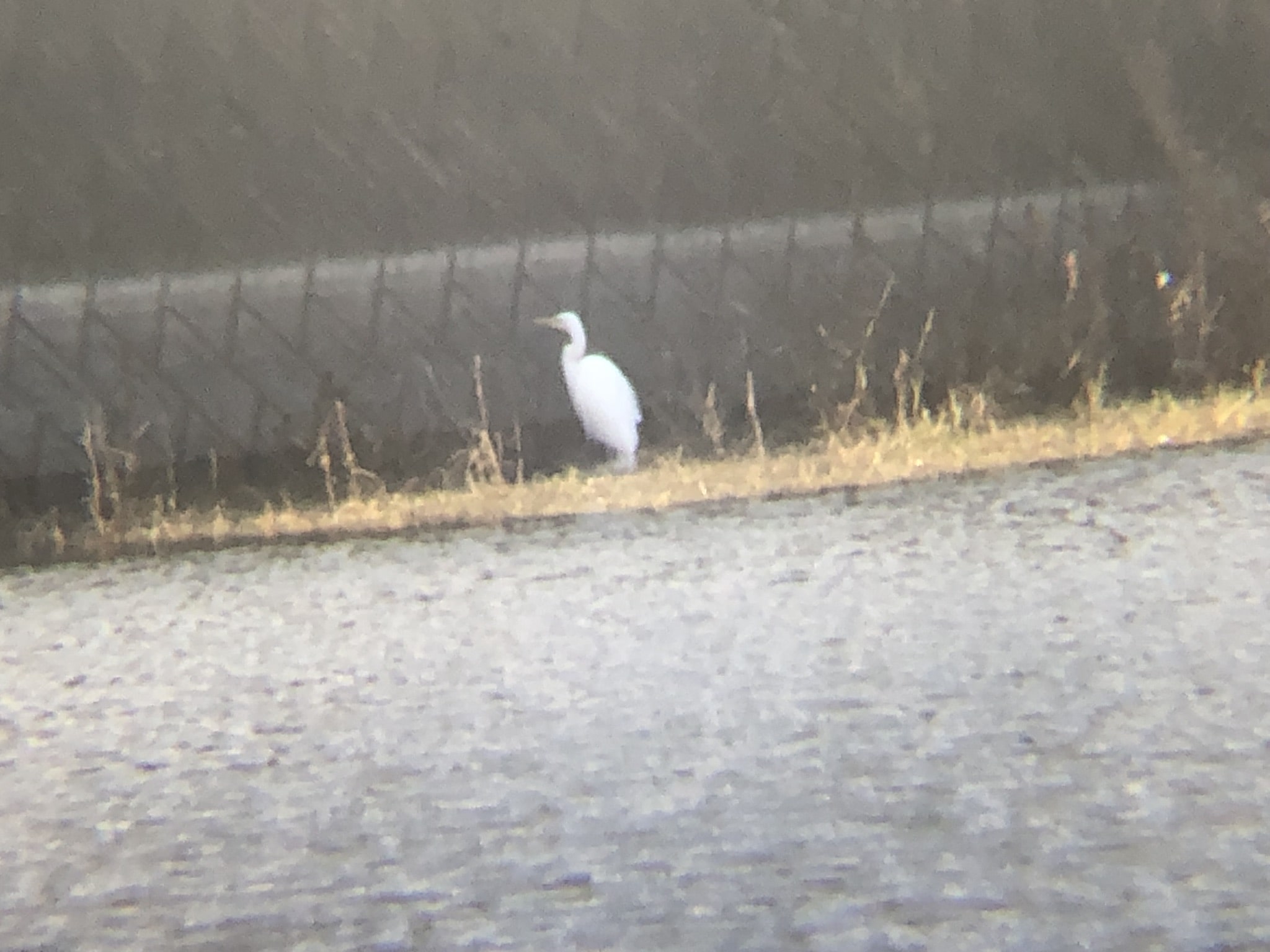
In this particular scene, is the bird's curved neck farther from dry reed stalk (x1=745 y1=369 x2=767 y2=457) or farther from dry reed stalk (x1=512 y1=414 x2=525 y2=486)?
dry reed stalk (x1=745 y1=369 x2=767 y2=457)

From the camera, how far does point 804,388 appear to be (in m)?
1.81

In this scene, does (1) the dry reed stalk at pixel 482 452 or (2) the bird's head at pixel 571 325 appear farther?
(2) the bird's head at pixel 571 325

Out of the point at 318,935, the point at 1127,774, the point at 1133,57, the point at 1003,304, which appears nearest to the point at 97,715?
the point at 318,935

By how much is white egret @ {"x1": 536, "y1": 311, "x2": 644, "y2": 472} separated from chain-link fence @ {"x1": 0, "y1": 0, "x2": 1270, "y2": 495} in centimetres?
11

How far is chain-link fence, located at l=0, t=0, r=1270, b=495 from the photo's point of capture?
1.72 metres

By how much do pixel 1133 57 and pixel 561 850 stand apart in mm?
1907

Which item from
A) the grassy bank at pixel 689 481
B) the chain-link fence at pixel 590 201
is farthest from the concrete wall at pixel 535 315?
the grassy bank at pixel 689 481

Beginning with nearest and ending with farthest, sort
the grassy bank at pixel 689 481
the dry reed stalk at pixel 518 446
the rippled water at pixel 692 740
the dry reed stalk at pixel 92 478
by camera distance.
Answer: the rippled water at pixel 692 740
the grassy bank at pixel 689 481
the dry reed stalk at pixel 92 478
the dry reed stalk at pixel 518 446

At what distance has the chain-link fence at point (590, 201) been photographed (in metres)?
1.72

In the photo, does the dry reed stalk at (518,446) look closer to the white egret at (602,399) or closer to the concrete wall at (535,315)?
the concrete wall at (535,315)

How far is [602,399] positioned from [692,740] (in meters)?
0.96

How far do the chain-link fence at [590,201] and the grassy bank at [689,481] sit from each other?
0.17m

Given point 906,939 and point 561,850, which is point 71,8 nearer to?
point 561,850

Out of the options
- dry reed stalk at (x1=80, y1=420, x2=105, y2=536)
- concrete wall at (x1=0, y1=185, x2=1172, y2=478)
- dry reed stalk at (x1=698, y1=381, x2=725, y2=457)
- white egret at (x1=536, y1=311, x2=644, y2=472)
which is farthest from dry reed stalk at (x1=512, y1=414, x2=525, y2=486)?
dry reed stalk at (x1=80, y1=420, x2=105, y2=536)
